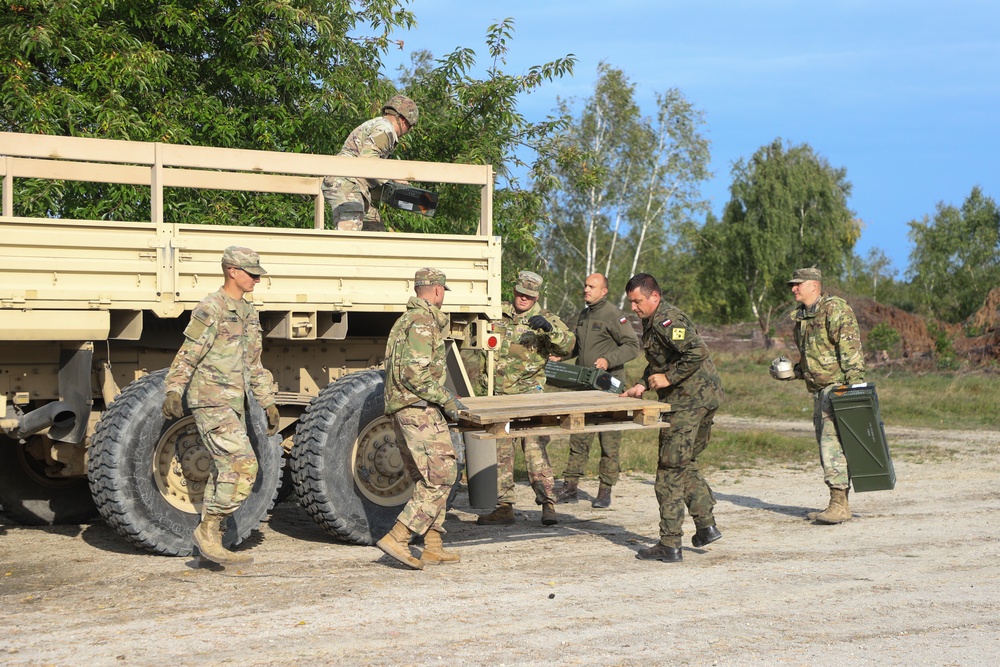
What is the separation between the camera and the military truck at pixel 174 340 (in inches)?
278

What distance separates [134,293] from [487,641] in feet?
10.7

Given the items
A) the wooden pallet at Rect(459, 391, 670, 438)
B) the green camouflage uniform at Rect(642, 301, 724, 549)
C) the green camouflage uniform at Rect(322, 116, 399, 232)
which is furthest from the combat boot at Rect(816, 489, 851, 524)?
the green camouflage uniform at Rect(322, 116, 399, 232)

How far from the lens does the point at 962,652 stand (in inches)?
209

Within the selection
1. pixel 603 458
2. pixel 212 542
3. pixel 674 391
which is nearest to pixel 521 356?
pixel 603 458

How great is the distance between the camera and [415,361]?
23.0ft

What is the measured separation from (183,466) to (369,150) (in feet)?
9.48

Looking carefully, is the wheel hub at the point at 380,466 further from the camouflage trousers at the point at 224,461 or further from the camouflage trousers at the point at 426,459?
the camouflage trousers at the point at 224,461

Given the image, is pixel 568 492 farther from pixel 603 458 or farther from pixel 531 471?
pixel 531 471

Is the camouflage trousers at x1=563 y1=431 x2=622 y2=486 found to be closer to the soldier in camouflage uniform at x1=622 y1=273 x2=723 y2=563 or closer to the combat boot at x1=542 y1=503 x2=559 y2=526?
the combat boot at x1=542 y1=503 x2=559 y2=526

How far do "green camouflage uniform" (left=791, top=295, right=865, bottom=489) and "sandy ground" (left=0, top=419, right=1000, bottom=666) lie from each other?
53cm

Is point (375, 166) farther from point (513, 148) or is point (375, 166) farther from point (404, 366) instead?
point (513, 148)

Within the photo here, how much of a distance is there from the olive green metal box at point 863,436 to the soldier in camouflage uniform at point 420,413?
3.33 meters

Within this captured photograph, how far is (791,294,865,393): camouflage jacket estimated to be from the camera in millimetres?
9094

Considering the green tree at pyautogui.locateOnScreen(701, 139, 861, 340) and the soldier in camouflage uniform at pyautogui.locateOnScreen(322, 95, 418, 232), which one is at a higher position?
the green tree at pyautogui.locateOnScreen(701, 139, 861, 340)
